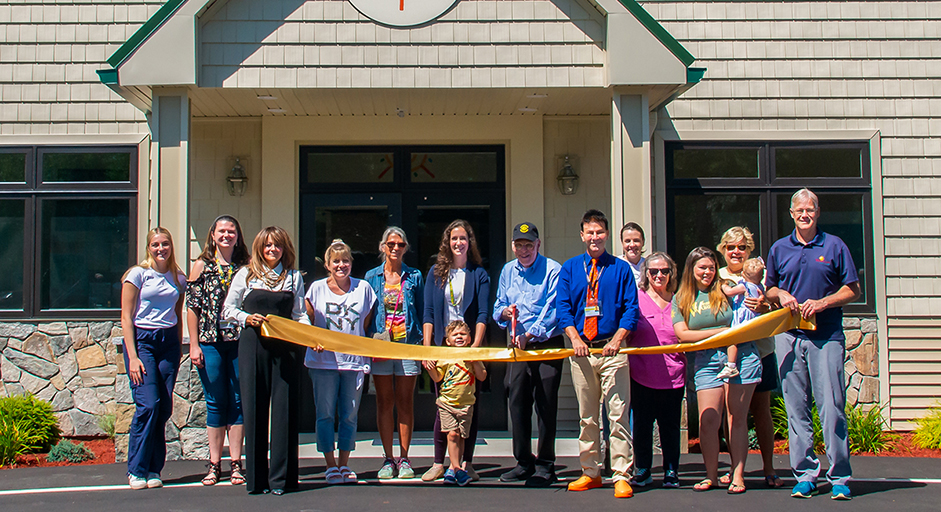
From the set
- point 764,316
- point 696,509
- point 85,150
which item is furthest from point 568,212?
point 85,150

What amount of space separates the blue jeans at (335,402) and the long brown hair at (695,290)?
2261mm

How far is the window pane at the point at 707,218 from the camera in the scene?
24.7 ft

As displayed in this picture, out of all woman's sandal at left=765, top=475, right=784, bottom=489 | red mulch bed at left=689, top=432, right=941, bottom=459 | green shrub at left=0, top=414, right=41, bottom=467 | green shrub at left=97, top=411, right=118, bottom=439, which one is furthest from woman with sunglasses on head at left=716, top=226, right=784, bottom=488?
green shrub at left=0, top=414, right=41, bottom=467

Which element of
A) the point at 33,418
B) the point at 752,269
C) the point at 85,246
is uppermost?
the point at 85,246

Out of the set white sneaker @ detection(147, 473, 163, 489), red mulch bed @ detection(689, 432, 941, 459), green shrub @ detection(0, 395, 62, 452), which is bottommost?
red mulch bed @ detection(689, 432, 941, 459)

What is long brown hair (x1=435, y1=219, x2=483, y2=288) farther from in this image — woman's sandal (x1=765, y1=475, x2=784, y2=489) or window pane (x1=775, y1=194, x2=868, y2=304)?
window pane (x1=775, y1=194, x2=868, y2=304)

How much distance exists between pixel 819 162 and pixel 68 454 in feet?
24.2

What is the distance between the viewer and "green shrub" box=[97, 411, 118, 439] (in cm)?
729

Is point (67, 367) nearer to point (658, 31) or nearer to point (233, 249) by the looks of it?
point (233, 249)

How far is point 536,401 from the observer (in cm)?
537

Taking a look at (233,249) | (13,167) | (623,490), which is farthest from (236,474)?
Result: (13,167)

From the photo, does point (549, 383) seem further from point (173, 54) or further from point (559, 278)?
point (173, 54)

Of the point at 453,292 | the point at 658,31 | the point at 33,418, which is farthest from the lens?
the point at 33,418

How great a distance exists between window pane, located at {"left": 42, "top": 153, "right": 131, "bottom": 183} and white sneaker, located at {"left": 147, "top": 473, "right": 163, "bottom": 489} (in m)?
3.32
